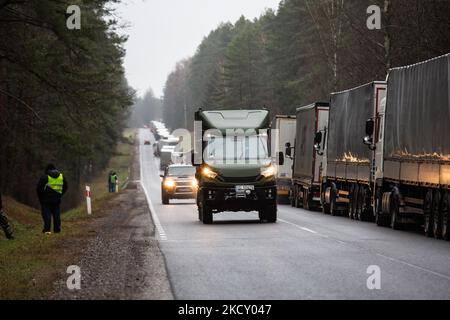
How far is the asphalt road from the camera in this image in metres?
12.1

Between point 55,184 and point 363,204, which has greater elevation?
point 55,184

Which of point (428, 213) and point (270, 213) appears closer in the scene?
point (428, 213)

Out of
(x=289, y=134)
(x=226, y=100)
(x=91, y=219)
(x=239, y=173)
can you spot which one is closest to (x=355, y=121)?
(x=239, y=173)

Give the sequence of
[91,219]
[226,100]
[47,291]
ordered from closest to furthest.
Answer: [47,291] < [91,219] < [226,100]

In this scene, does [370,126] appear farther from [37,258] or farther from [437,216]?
[37,258]

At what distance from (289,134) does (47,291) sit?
109ft

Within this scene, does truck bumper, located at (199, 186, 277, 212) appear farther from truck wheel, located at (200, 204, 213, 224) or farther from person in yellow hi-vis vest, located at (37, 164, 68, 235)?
person in yellow hi-vis vest, located at (37, 164, 68, 235)

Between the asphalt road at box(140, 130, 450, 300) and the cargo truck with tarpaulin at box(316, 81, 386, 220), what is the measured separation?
3.11 metres

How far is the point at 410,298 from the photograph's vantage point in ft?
37.1

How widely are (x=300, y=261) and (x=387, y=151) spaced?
36.1 feet

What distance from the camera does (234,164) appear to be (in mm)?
27094

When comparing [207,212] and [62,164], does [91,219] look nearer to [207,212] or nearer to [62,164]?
[207,212]

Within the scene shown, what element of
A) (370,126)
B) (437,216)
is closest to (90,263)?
(437,216)
